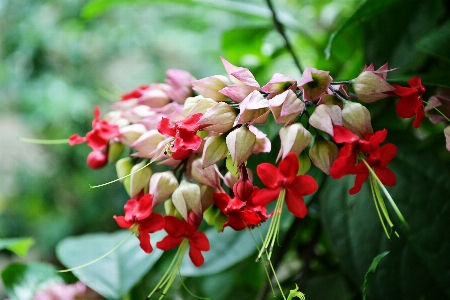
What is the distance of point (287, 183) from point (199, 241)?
9 cm

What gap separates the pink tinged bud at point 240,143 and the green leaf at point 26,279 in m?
0.32

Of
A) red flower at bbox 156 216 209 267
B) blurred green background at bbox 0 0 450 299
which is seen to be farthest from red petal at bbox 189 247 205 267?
blurred green background at bbox 0 0 450 299

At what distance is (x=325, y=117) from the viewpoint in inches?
10.4

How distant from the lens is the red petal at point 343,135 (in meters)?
0.26

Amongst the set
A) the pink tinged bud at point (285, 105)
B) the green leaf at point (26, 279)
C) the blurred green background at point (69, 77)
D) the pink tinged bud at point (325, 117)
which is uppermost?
the pink tinged bud at point (285, 105)

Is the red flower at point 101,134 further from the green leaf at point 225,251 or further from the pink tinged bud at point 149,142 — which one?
the green leaf at point 225,251

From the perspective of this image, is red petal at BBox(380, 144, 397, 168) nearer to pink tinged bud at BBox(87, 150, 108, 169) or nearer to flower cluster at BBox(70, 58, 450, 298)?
flower cluster at BBox(70, 58, 450, 298)

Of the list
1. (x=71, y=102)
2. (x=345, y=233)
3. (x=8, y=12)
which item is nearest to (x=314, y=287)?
(x=345, y=233)

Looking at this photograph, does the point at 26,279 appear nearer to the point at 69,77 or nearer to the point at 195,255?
the point at 195,255

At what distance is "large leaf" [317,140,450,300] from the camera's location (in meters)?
0.39

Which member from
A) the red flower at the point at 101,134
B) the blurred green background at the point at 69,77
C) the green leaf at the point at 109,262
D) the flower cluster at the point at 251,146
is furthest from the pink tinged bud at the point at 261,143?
the blurred green background at the point at 69,77

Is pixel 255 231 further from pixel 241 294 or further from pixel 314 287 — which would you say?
pixel 241 294

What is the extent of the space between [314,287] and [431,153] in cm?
18

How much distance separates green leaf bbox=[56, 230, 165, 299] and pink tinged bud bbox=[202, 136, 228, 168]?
0.23 m
